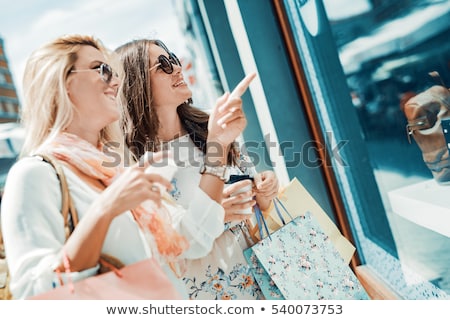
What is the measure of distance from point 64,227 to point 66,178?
13 cm

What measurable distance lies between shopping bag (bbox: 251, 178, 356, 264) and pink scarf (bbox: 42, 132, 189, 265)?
0.36 meters

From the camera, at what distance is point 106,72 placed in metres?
1.77

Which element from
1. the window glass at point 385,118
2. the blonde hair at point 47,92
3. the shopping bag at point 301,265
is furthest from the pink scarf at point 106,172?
the window glass at point 385,118

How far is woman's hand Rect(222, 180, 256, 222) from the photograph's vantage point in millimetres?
1945

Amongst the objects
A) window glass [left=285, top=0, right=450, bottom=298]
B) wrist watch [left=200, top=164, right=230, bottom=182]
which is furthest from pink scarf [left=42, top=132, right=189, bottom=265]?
window glass [left=285, top=0, right=450, bottom=298]

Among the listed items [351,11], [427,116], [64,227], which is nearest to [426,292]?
[427,116]

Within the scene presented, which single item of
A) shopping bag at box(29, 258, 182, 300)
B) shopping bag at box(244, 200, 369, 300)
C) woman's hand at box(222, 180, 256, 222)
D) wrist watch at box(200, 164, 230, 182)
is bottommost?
shopping bag at box(244, 200, 369, 300)

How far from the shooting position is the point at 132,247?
1638mm

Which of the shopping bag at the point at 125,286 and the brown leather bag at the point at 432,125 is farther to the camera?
the brown leather bag at the point at 432,125

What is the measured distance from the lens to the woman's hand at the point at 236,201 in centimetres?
195

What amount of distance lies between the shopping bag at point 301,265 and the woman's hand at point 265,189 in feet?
0.13

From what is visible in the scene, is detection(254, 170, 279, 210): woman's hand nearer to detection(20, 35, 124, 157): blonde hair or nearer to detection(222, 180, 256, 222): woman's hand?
detection(222, 180, 256, 222): woman's hand

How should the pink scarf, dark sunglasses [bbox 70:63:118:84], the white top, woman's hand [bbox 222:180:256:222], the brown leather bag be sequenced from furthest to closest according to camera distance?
1. the brown leather bag
2. woman's hand [bbox 222:180:256:222]
3. dark sunglasses [bbox 70:63:118:84]
4. the pink scarf
5. the white top

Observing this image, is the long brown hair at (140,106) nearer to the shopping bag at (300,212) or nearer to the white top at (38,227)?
the shopping bag at (300,212)
